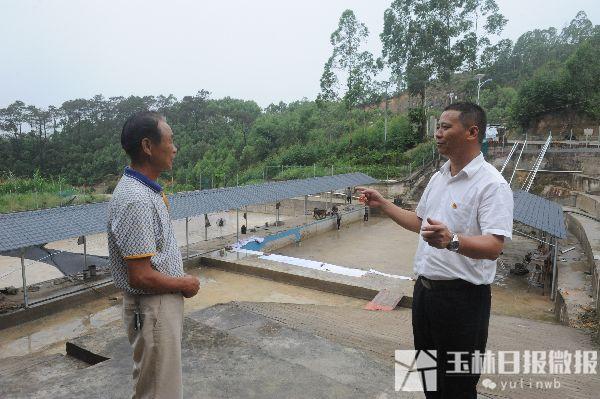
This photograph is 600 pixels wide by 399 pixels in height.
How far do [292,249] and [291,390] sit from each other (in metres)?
11.6

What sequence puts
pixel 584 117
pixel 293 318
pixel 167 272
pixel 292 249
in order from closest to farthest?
1. pixel 167 272
2. pixel 293 318
3. pixel 292 249
4. pixel 584 117

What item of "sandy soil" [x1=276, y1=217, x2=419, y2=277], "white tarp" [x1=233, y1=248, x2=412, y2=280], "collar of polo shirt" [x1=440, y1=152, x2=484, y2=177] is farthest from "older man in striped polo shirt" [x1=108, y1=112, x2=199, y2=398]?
"sandy soil" [x1=276, y1=217, x2=419, y2=277]

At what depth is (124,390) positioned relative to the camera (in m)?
2.65

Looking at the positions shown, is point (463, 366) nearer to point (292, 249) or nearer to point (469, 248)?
point (469, 248)

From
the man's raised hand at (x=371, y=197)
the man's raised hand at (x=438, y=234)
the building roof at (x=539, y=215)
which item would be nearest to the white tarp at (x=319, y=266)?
the building roof at (x=539, y=215)

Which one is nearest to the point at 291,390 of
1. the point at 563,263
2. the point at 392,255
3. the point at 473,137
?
the point at 473,137

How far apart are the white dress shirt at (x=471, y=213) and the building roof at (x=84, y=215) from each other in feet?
25.7

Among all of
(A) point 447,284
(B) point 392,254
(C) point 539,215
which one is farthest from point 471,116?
(B) point 392,254

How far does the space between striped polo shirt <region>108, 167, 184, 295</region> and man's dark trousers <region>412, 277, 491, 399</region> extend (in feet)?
4.06

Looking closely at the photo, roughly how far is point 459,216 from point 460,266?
0.23 metres

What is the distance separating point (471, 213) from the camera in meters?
1.84

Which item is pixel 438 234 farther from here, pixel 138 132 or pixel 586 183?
pixel 586 183

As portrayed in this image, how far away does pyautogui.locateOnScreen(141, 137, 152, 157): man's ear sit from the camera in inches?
70.2

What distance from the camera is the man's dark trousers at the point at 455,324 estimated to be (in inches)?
74.1
